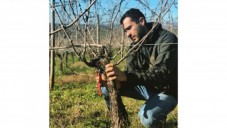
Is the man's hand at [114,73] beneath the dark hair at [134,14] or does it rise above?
beneath

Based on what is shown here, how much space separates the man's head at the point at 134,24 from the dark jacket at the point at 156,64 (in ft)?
0.19

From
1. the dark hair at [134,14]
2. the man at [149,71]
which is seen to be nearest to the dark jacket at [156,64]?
the man at [149,71]

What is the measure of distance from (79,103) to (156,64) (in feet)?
2.50

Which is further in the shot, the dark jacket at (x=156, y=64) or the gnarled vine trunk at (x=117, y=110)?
the gnarled vine trunk at (x=117, y=110)

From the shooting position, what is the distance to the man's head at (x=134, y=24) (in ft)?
15.5

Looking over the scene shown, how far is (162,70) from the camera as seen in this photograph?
468 cm

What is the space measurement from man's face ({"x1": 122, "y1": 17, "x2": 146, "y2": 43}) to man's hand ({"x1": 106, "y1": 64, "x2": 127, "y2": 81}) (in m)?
0.28

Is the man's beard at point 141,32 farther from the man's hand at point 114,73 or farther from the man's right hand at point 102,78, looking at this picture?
the man's right hand at point 102,78

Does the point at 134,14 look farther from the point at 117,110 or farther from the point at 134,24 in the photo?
the point at 117,110

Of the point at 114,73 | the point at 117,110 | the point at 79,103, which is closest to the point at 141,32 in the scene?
the point at 114,73

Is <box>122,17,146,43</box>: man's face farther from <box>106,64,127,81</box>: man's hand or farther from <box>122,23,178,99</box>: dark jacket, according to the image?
<box>106,64,127,81</box>: man's hand

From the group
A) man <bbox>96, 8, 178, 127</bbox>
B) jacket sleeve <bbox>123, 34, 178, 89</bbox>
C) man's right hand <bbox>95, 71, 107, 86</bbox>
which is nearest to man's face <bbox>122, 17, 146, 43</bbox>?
man <bbox>96, 8, 178, 127</bbox>

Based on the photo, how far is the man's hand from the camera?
4711 millimetres
